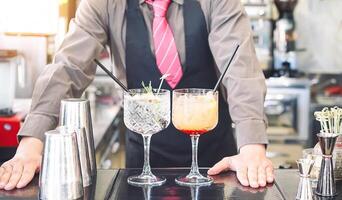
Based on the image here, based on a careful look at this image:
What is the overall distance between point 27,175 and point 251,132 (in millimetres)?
671

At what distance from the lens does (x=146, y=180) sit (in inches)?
60.6

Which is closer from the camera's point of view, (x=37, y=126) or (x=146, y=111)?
(x=146, y=111)

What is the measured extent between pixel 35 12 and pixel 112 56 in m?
0.85

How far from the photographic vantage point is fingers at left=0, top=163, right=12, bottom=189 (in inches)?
59.6

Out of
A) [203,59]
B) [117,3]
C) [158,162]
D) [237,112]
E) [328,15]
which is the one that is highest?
[328,15]

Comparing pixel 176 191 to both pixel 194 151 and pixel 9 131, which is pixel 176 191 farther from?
pixel 9 131

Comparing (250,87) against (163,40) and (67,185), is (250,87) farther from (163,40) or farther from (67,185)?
(67,185)

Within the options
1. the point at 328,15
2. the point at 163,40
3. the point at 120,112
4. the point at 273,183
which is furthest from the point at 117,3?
the point at 328,15

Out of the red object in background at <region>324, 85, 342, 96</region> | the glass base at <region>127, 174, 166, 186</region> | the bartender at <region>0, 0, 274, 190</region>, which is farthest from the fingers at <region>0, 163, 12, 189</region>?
the red object in background at <region>324, 85, 342, 96</region>

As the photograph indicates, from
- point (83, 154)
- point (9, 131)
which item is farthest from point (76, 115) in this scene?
point (9, 131)

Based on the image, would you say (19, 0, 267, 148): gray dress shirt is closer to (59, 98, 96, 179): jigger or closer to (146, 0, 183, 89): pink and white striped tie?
(146, 0, 183, 89): pink and white striped tie

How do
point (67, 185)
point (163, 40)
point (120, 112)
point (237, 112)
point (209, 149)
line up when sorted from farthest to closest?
point (120, 112) → point (209, 149) → point (163, 40) → point (237, 112) → point (67, 185)

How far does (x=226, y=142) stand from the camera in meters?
2.28

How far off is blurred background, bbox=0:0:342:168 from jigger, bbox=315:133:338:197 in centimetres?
167
